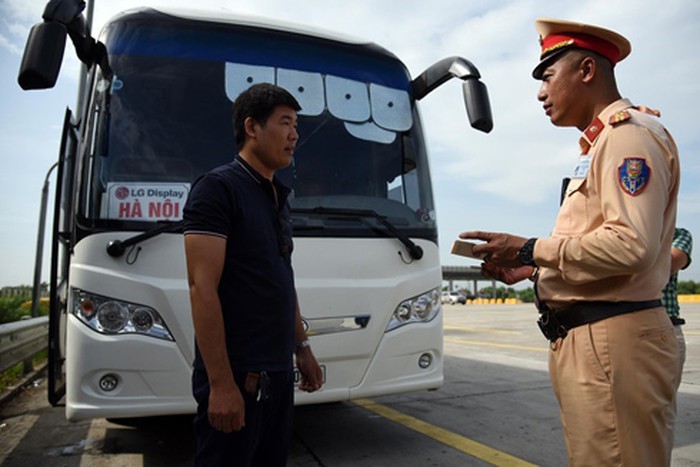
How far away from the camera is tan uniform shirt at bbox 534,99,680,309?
1.69m

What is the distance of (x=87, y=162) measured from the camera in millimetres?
3561

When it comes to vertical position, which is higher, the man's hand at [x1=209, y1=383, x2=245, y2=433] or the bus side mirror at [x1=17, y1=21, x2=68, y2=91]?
the bus side mirror at [x1=17, y1=21, x2=68, y2=91]

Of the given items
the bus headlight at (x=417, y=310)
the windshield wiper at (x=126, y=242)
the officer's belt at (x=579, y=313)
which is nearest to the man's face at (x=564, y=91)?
the officer's belt at (x=579, y=313)

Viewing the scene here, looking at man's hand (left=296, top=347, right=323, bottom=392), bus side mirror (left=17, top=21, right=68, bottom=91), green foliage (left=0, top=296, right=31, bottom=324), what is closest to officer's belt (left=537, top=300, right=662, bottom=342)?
man's hand (left=296, top=347, right=323, bottom=392)

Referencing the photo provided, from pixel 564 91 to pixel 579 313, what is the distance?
74 cm

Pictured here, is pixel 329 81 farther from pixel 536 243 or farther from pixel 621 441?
pixel 621 441

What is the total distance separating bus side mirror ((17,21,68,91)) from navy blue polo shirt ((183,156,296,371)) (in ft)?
5.24

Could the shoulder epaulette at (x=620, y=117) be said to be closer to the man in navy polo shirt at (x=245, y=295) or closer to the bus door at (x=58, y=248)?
the man in navy polo shirt at (x=245, y=295)

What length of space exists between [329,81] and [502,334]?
38.1ft

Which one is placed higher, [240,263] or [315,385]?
[240,263]

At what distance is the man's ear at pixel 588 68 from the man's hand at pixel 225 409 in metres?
1.56

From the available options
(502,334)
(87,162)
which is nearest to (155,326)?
(87,162)

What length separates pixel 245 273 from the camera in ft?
6.81

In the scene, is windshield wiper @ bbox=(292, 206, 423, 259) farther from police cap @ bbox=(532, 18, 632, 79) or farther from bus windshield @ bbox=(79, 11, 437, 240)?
police cap @ bbox=(532, 18, 632, 79)
